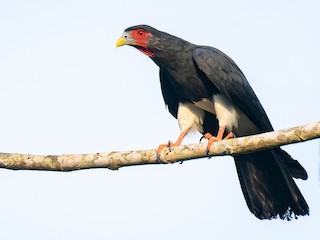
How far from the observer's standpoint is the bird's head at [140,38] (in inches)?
347

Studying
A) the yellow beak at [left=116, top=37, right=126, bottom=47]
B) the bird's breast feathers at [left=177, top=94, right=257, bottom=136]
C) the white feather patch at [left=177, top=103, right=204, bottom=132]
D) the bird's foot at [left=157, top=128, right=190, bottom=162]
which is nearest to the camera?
the bird's foot at [left=157, top=128, right=190, bottom=162]

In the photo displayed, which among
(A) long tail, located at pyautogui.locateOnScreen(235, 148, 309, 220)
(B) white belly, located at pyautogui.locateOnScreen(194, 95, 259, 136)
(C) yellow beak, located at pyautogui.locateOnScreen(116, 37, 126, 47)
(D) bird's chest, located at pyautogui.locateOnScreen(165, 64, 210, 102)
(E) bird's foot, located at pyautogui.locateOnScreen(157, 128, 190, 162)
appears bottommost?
(A) long tail, located at pyautogui.locateOnScreen(235, 148, 309, 220)

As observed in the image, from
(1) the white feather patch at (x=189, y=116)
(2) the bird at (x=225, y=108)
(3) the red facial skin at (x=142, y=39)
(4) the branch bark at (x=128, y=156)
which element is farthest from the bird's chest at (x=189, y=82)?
(4) the branch bark at (x=128, y=156)

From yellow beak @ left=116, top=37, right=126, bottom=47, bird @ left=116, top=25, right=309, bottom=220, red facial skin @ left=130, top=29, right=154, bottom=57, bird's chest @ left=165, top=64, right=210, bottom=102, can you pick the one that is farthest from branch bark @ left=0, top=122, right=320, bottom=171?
yellow beak @ left=116, top=37, right=126, bottom=47

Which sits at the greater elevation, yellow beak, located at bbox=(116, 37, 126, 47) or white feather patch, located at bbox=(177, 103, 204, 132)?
yellow beak, located at bbox=(116, 37, 126, 47)

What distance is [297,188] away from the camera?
8227mm

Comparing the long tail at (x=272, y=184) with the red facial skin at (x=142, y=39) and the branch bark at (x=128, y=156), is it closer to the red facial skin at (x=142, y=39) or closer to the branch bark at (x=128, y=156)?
the branch bark at (x=128, y=156)

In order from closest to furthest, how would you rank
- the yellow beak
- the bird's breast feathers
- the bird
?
1. the bird
2. the bird's breast feathers
3. the yellow beak

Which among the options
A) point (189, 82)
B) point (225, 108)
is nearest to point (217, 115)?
point (225, 108)

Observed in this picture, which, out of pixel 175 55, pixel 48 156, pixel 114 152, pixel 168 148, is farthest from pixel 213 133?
pixel 48 156

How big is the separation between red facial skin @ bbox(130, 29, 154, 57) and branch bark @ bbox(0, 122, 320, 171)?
219 centimetres

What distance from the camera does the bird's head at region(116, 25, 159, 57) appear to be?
8820mm

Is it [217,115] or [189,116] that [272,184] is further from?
[189,116]

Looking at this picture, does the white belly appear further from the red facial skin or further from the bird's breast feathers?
the red facial skin
